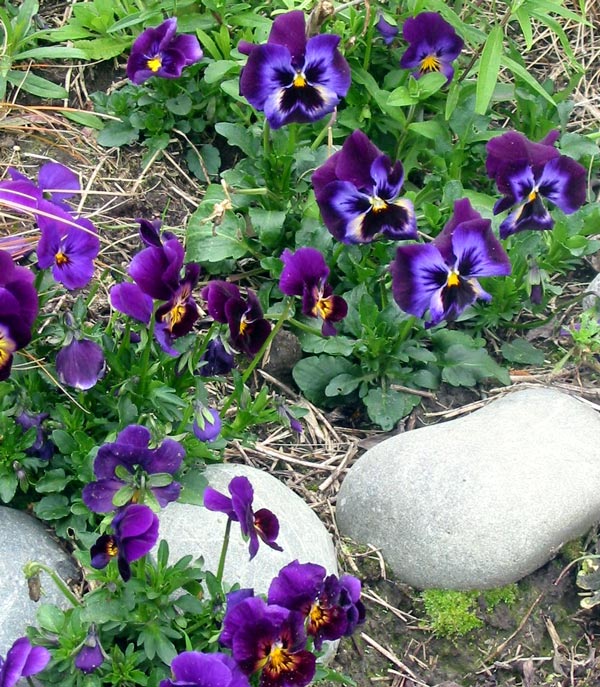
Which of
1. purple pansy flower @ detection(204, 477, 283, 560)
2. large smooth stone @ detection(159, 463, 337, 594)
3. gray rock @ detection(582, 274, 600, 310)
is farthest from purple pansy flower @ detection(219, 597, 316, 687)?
gray rock @ detection(582, 274, 600, 310)

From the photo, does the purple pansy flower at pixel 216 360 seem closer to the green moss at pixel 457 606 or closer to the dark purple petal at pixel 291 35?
the green moss at pixel 457 606

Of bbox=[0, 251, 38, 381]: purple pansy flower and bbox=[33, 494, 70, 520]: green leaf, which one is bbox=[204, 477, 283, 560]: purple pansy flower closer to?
bbox=[0, 251, 38, 381]: purple pansy flower

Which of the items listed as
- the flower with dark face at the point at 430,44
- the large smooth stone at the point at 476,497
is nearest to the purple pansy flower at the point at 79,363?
the large smooth stone at the point at 476,497

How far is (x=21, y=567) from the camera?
226 cm

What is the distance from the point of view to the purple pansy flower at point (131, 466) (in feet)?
6.13

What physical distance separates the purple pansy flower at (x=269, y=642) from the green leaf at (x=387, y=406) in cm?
114

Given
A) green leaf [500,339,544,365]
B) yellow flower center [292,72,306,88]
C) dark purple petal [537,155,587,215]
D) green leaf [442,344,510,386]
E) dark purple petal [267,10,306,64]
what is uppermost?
dark purple petal [267,10,306,64]

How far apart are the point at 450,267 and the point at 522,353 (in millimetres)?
797

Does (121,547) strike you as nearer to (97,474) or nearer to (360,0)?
(97,474)

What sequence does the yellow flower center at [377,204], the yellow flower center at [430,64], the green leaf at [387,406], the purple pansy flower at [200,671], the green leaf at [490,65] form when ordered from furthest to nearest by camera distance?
the yellow flower center at [430,64]
the green leaf at [490,65]
the green leaf at [387,406]
the yellow flower center at [377,204]
the purple pansy flower at [200,671]

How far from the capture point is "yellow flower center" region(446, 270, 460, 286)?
2436 mm

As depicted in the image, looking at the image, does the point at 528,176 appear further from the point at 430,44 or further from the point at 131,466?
the point at 131,466

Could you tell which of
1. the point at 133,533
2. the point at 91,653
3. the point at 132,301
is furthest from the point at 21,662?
the point at 132,301

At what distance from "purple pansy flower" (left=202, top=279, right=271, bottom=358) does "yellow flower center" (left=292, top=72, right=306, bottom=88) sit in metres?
0.84
